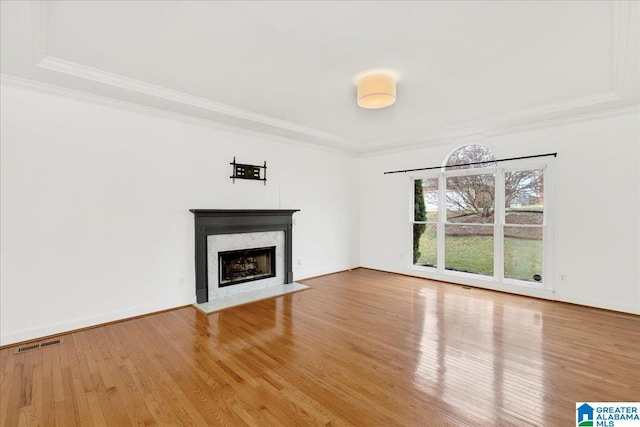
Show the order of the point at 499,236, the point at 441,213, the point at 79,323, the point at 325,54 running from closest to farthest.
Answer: the point at 325,54, the point at 79,323, the point at 499,236, the point at 441,213

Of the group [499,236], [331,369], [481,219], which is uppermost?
[481,219]

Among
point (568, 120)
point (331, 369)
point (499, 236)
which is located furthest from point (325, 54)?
point (499, 236)

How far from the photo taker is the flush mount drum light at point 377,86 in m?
3.00

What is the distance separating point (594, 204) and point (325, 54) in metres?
4.25

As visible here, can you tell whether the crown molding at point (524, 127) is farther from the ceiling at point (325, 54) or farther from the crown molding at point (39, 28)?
the crown molding at point (39, 28)

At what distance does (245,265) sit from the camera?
490cm

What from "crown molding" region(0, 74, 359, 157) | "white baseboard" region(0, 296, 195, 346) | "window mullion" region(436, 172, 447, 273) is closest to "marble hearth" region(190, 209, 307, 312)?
"white baseboard" region(0, 296, 195, 346)

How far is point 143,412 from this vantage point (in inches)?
78.7

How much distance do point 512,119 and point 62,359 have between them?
6.10m

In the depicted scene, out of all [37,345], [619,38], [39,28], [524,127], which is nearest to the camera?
[39,28]

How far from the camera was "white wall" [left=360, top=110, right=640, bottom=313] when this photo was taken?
3867 millimetres

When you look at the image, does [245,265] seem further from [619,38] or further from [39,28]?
[619,38]

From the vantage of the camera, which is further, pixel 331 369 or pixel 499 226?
pixel 499 226

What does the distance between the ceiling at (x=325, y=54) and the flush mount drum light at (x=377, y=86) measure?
4.7 inches
